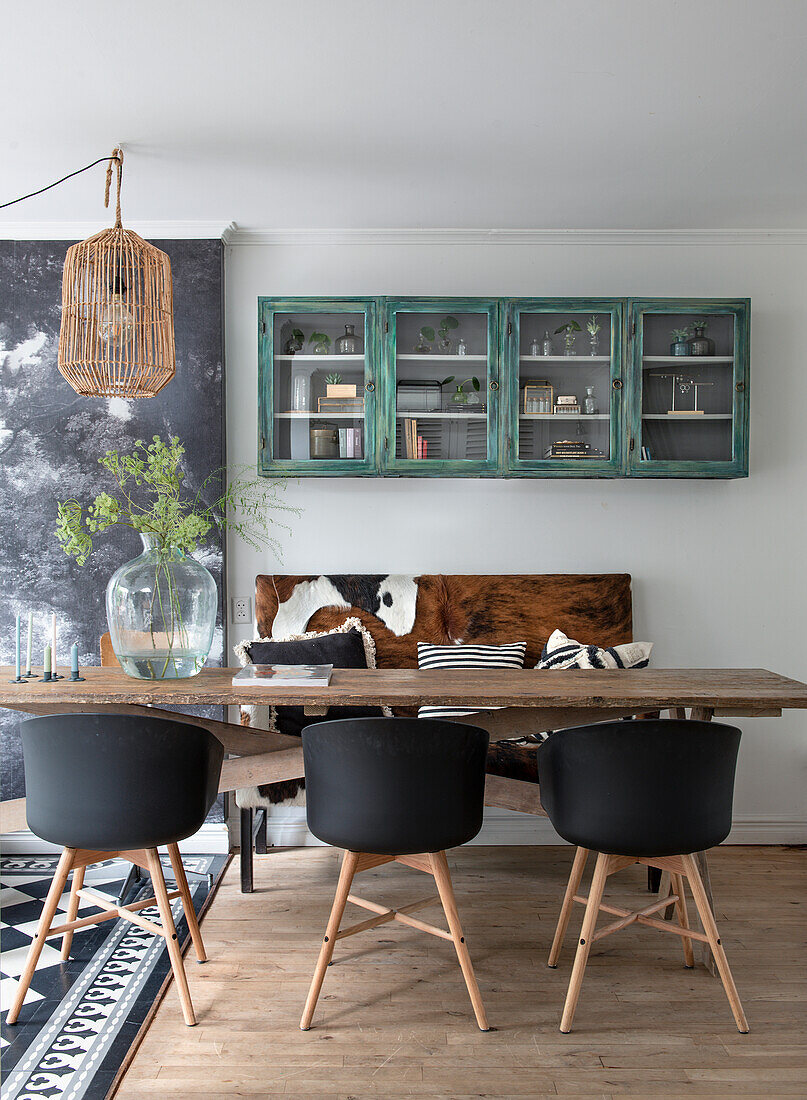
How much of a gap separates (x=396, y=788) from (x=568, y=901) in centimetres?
78

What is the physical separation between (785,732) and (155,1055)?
2964 mm

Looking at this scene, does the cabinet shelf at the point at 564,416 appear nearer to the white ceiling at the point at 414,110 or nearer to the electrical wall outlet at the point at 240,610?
the white ceiling at the point at 414,110

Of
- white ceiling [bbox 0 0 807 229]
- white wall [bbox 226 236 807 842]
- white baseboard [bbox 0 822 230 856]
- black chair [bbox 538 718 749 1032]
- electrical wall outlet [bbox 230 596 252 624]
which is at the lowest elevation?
white baseboard [bbox 0 822 230 856]

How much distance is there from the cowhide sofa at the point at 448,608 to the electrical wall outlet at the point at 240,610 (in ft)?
0.26

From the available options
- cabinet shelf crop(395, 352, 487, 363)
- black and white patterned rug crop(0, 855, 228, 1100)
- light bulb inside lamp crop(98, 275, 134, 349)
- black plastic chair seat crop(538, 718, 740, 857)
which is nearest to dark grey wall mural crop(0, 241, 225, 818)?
black and white patterned rug crop(0, 855, 228, 1100)

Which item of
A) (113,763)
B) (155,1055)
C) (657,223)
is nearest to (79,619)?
(113,763)

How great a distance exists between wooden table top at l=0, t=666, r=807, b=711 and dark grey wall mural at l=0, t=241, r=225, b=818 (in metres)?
1.17

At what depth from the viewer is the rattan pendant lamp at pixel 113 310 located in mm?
2664

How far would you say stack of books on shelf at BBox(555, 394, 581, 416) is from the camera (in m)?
3.61

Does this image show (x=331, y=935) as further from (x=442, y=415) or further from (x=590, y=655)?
(x=442, y=415)

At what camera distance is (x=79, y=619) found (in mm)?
3756

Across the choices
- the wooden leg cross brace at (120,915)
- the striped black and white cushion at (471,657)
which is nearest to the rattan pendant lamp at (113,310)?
the wooden leg cross brace at (120,915)

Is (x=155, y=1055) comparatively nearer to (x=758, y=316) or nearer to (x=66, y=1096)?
(x=66, y=1096)

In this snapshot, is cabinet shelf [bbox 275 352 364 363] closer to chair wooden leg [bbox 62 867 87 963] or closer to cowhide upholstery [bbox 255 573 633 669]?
cowhide upholstery [bbox 255 573 633 669]
